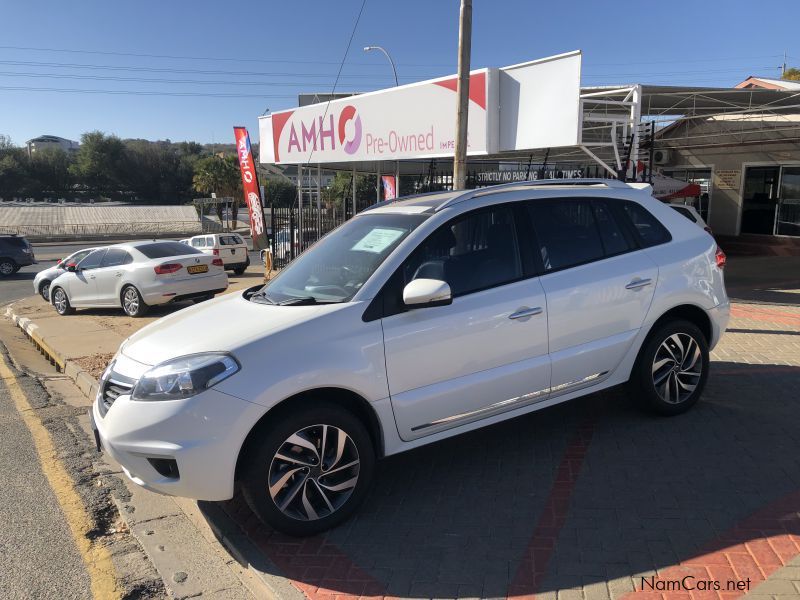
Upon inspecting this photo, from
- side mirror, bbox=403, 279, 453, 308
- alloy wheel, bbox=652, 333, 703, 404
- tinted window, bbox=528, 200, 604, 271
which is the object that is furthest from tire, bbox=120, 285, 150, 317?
alloy wheel, bbox=652, 333, 703, 404

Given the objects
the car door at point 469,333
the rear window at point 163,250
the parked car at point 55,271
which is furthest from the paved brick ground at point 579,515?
the parked car at point 55,271

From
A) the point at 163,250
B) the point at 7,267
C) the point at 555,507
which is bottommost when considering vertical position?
the point at 7,267

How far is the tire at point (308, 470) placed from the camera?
10.4 feet

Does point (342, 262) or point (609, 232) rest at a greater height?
point (609, 232)

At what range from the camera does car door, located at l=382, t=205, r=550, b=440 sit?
350cm

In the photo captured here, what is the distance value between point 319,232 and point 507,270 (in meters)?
12.2

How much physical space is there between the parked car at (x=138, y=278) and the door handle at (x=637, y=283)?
31.2 feet

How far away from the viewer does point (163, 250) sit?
12.3 metres

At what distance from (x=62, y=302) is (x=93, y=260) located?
121 centimetres

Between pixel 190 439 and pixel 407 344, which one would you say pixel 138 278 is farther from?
pixel 407 344

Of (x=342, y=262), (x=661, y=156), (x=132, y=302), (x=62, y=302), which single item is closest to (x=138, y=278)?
(x=132, y=302)

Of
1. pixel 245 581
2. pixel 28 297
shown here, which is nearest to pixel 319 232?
pixel 28 297

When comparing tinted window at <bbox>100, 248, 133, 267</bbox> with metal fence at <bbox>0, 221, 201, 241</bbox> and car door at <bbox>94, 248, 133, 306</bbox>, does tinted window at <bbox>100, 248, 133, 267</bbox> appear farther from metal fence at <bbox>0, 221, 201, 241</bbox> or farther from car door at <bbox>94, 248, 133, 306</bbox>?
metal fence at <bbox>0, 221, 201, 241</bbox>

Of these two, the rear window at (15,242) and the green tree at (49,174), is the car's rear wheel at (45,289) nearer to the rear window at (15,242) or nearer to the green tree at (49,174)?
the rear window at (15,242)
